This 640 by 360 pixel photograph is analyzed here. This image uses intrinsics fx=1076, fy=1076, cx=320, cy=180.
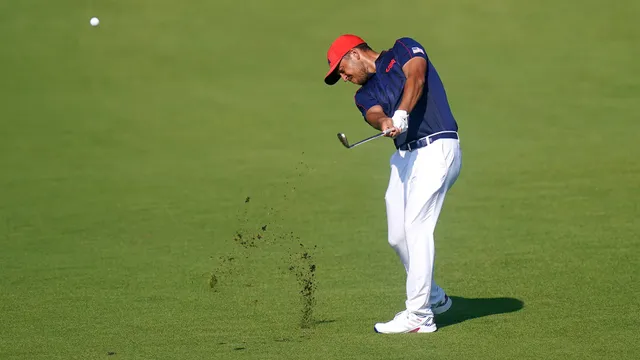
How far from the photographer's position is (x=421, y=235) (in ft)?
27.8

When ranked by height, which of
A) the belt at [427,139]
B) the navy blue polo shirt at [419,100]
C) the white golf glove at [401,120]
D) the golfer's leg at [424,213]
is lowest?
the golfer's leg at [424,213]

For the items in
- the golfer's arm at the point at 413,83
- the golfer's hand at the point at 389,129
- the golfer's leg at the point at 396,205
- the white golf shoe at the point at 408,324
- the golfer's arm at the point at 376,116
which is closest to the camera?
the golfer's hand at the point at 389,129

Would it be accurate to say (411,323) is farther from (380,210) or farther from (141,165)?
(141,165)

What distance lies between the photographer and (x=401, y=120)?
26.5ft

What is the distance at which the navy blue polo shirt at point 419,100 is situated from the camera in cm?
851

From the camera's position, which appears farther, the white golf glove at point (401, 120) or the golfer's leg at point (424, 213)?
the golfer's leg at point (424, 213)

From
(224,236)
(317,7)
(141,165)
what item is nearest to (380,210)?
(224,236)

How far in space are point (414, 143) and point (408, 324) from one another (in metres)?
1.44

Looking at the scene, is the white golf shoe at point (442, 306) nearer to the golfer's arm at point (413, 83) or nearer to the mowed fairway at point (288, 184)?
the mowed fairway at point (288, 184)

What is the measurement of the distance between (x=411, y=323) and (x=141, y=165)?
10133 mm

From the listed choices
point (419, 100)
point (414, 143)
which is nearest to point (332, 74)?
point (419, 100)

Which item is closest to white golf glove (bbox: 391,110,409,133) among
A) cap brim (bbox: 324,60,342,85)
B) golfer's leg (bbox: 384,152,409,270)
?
golfer's leg (bbox: 384,152,409,270)

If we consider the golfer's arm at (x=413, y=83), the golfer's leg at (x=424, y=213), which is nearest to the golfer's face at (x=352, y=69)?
the golfer's arm at (x=413, y=83)

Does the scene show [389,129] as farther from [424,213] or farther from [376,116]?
[424,213]
